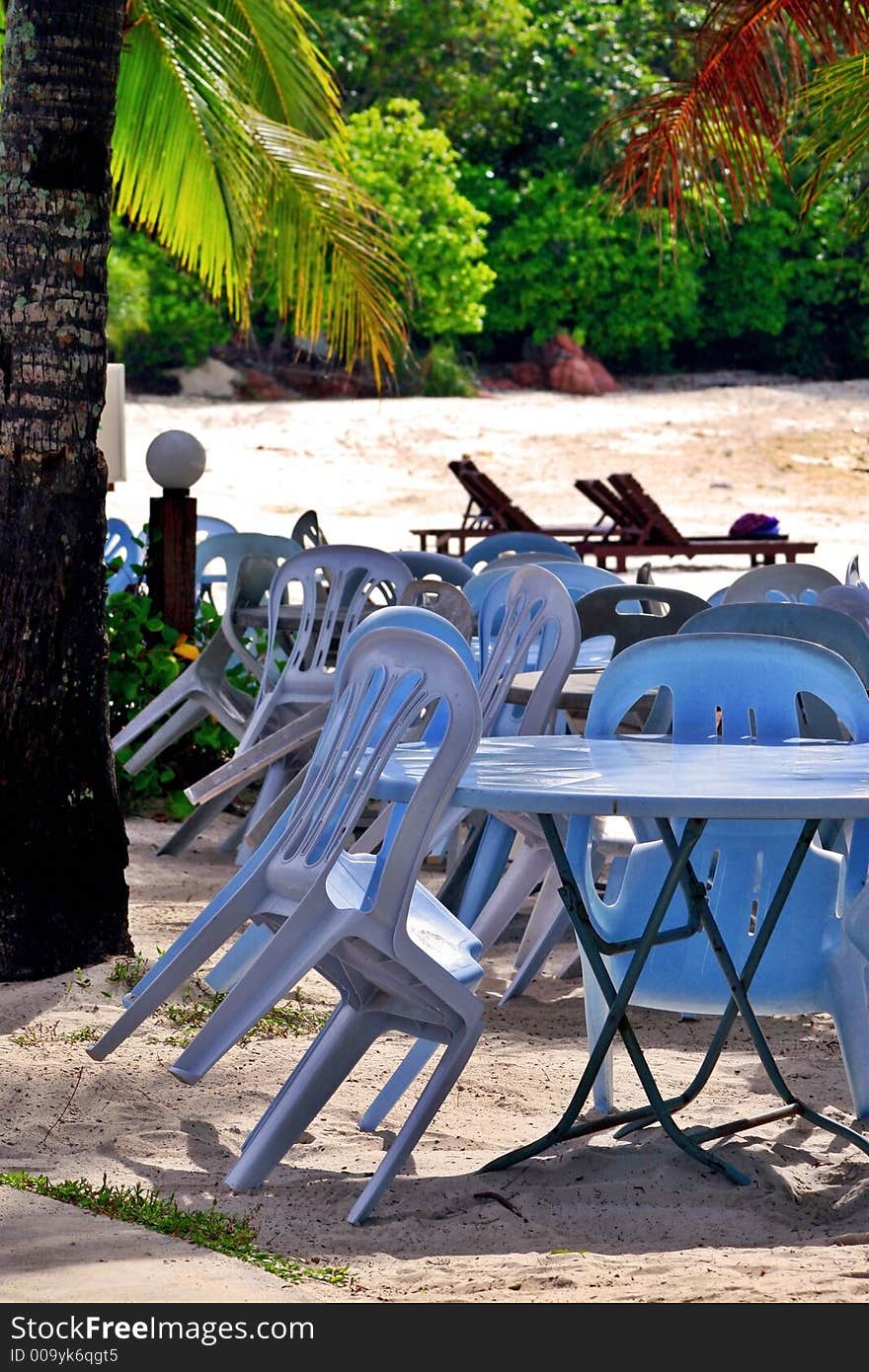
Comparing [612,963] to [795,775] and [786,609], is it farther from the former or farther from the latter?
[786,609]

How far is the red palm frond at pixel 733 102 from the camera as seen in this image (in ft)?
27.6

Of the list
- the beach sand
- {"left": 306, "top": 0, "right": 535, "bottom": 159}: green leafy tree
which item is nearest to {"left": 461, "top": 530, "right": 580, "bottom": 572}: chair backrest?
the beach sand

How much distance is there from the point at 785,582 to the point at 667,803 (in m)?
3.50

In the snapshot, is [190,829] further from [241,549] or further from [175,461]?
[175,461]

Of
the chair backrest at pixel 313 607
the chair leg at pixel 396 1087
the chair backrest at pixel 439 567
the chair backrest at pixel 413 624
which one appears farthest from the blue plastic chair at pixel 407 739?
the chair backrest at pixel 439 567

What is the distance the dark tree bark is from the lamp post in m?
2.63

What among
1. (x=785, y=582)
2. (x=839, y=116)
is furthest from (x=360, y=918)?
(x=839, y=116)

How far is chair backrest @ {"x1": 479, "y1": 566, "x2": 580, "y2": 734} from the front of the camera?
4.82m

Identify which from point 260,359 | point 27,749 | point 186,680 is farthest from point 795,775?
point 260,359

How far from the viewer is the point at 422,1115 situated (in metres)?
3.30

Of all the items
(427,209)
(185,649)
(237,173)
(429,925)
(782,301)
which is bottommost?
(185,649)

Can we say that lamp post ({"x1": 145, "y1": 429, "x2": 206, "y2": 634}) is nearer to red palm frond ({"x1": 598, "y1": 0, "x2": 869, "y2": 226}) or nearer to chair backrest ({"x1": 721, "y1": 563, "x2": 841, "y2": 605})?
chair backrest ({"x1": 721, "y1": 563, "x2": 841, "y2": 605})

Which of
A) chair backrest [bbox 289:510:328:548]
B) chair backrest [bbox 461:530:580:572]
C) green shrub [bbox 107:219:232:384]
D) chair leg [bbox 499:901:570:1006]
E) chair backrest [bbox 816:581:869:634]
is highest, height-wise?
green shrub [bbox 107:219:232:384]

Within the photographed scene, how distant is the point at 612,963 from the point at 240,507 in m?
20.8
